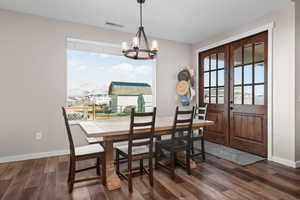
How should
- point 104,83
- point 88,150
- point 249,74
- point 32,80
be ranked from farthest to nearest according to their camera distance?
point 104,83
point 249,74
point 32,80
point 88,150

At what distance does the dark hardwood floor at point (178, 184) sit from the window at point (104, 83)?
1.41 metres

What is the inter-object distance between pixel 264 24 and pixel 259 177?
2.61 metres

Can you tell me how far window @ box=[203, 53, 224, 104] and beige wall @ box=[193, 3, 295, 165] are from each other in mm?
1171

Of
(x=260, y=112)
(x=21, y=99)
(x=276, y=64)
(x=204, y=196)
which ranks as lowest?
(x=204, y=196)

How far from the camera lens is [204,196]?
6.43 ft

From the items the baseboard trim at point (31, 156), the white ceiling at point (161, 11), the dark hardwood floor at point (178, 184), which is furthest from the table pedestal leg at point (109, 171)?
the white ceiling at point (161, 11)

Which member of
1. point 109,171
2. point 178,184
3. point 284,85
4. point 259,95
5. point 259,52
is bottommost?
point 178,184

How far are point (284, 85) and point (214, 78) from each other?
1.57 m

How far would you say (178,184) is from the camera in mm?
2221

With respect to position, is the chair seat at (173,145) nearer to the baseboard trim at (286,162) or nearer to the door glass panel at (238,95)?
the baseboard trim at (286,162)

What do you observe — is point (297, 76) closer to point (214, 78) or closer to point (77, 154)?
point (214, 78)

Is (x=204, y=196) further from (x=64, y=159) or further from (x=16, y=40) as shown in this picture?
(x=16, y=40)

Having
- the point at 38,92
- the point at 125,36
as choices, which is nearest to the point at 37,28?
Answer: the point at 38,92

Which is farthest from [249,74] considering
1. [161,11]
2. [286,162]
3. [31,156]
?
[31,156]
